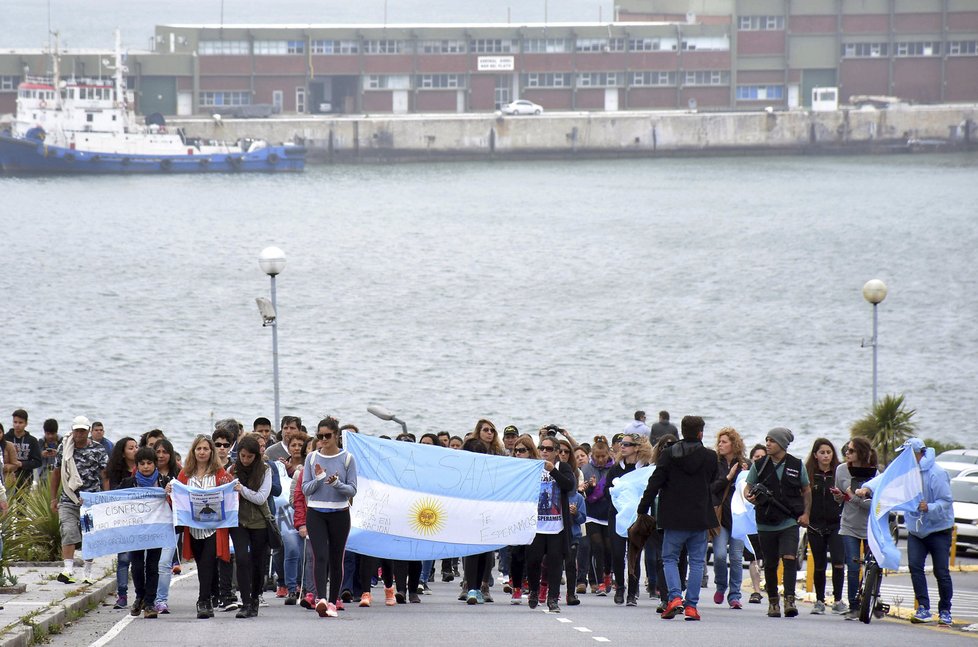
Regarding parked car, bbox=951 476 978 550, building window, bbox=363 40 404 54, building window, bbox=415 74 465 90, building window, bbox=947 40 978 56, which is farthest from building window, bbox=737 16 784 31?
parked car, bbox=951 476 978 550

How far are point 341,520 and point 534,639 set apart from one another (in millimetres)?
2376

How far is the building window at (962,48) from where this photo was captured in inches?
5325

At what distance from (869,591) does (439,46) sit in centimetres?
12643

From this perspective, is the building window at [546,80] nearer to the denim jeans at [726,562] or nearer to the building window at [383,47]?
the building window at [383,47]

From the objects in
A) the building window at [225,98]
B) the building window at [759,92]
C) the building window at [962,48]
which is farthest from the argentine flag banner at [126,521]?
the building window at [962,48]

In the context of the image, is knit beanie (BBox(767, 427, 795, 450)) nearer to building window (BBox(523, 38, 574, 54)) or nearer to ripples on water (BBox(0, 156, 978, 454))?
ripples on water (BBox(0, 156, 978, 454))

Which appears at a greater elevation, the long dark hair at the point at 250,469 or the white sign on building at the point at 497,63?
the white sign on building at the point at 497,63

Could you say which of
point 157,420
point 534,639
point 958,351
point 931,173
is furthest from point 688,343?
point 931,173

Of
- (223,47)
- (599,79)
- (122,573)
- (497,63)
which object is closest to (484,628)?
(122,573)

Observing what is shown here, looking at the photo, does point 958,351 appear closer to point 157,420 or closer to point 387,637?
point 157,420

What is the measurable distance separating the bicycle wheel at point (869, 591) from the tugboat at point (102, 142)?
106504mm

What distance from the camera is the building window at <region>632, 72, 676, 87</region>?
136750mm

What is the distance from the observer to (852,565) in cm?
1279

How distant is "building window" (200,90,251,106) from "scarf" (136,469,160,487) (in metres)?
121
